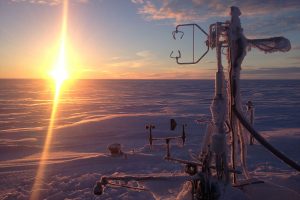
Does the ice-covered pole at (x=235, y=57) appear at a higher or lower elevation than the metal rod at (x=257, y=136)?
higher

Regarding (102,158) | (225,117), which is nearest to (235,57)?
(225,117)

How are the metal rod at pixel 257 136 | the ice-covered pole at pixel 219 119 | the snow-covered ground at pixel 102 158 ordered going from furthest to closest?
the snow-covered ground at pixel 102 158 < the ice-covered pole at pixel 219 119 < the metal rod at pixel 257 136

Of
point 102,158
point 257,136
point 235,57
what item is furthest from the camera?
point 102,158

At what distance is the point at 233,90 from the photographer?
632 centimetres

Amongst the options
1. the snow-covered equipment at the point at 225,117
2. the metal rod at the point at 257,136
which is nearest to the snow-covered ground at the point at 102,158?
the snow-covered equipment at the point at 225,117

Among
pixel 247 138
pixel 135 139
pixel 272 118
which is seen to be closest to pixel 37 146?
pixel 135 139

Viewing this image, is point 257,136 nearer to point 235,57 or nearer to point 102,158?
point 235,57

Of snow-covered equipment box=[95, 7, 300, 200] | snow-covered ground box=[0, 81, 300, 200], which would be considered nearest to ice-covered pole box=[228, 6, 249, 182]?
snow-covered equipment box=[95, 7, 300, 200]

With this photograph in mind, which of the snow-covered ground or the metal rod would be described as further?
the snow-covered ground

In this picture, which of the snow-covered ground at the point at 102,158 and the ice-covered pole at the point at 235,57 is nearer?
the ice-covered pole at the point at 235,57

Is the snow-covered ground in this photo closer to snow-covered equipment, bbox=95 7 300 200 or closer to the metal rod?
snow-covered equipment, bbox=95 7 300 200

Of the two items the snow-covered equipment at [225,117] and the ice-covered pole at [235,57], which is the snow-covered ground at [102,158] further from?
the ice-covered pole at [235,57]

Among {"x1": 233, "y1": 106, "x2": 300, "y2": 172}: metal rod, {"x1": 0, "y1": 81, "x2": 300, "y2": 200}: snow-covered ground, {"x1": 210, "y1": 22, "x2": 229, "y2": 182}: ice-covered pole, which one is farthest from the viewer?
{"x1": 0, "y1": 81, "x2": 300, "y2": 200}: snow-covered ground

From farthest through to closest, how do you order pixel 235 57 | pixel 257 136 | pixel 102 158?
pixel 102 158
pixel 235 57
pixel 257 136
